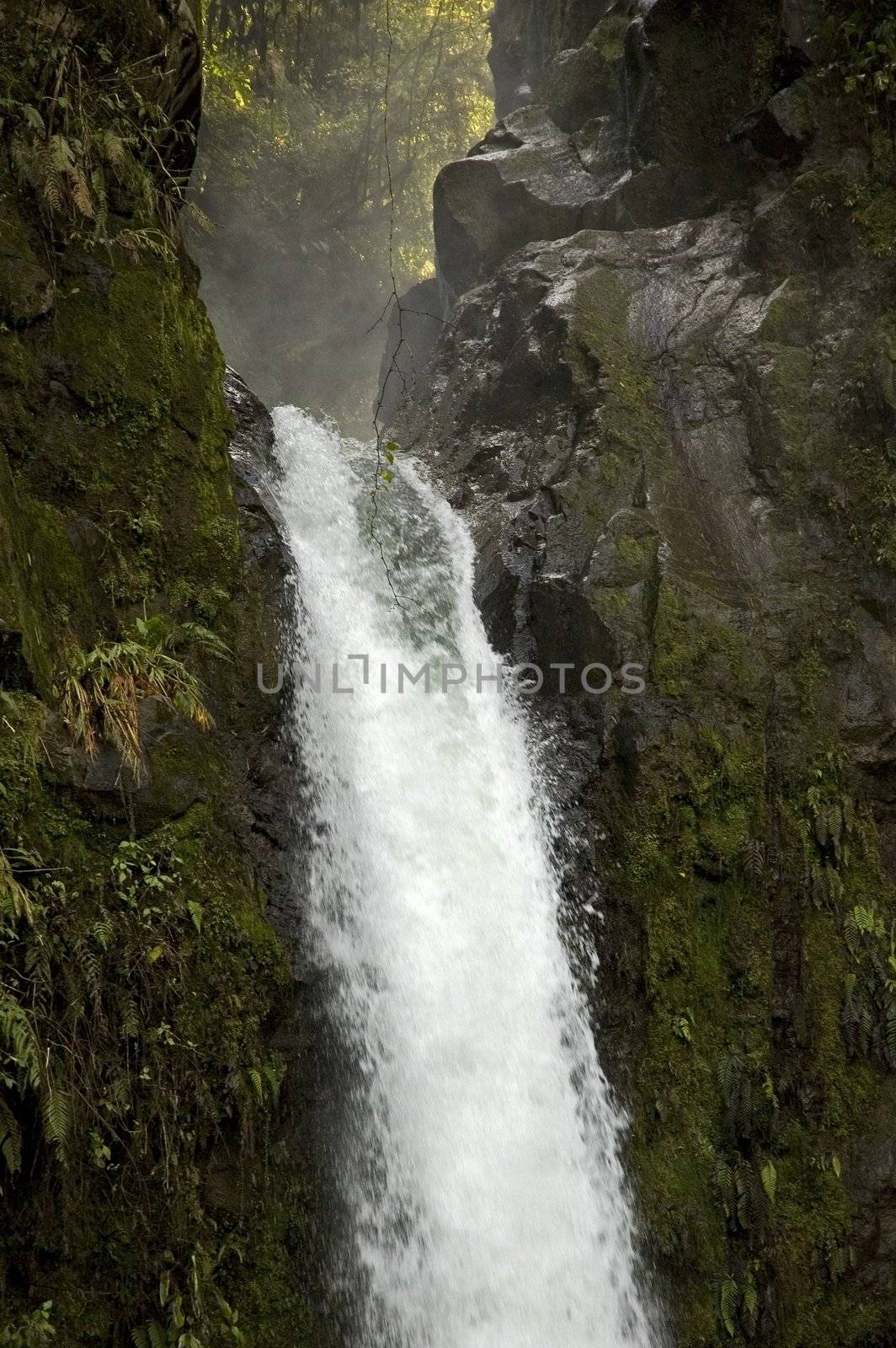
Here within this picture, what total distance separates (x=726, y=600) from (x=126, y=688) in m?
5.43

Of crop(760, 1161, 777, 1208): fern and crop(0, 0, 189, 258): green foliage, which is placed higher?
crop(0, 0, 189, 258): green foliage

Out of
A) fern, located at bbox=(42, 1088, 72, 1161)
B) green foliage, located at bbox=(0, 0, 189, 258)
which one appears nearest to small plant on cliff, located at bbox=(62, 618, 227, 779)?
fern, located at bbox=(42, 1088, 72, 1161)

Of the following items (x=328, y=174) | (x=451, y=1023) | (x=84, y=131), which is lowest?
(x=451, y=1023)

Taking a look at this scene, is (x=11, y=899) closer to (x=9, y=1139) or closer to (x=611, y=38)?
(x=9, y=1139)

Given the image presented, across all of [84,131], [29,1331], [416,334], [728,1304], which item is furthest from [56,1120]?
[416,334]

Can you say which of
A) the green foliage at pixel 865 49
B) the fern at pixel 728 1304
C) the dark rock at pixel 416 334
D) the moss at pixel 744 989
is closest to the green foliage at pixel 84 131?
the moss at pixel 744 989

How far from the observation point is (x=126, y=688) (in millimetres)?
4965

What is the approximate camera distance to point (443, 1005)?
5930mm

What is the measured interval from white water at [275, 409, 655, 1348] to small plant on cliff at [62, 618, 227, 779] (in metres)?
1.42

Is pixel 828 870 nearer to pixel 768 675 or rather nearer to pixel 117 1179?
pixel 768 675

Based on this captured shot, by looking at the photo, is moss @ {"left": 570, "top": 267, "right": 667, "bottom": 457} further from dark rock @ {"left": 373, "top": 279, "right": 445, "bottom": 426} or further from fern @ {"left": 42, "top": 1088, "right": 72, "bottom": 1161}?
fern @ {"left": 42, "top": 1088, "right": 72, "bottom": 1161}

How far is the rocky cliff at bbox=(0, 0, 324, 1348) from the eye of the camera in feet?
13.5

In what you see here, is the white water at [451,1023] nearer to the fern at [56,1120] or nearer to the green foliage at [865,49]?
the fern at [56,1120]

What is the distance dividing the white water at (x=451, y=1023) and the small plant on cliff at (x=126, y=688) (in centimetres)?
142
